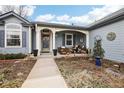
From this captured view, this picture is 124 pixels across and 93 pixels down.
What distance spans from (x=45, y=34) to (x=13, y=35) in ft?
13.4

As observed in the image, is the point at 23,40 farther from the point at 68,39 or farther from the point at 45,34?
the point at 68,39

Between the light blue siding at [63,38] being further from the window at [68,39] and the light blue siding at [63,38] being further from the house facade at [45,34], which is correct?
the window at [68,39]

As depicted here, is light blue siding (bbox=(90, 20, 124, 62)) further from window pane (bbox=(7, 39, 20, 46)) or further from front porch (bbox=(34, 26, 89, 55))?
window pane (bbox=(7, 39, 20, 46))

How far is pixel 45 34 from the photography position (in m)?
15.7

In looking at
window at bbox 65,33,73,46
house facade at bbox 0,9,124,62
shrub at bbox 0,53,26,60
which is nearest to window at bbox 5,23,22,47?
house facade at bbox 0,9,124,62

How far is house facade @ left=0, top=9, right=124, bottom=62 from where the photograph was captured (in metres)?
10.5

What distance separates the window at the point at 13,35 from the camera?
40.7 feet

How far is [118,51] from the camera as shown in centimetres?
1038

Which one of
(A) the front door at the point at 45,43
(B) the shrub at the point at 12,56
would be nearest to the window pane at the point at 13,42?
(B) the shrub at the point at 12,56

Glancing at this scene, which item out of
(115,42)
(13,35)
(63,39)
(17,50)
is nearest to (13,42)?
(13,35)

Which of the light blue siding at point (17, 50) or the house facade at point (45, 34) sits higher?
the house facade at point (45, 34)
